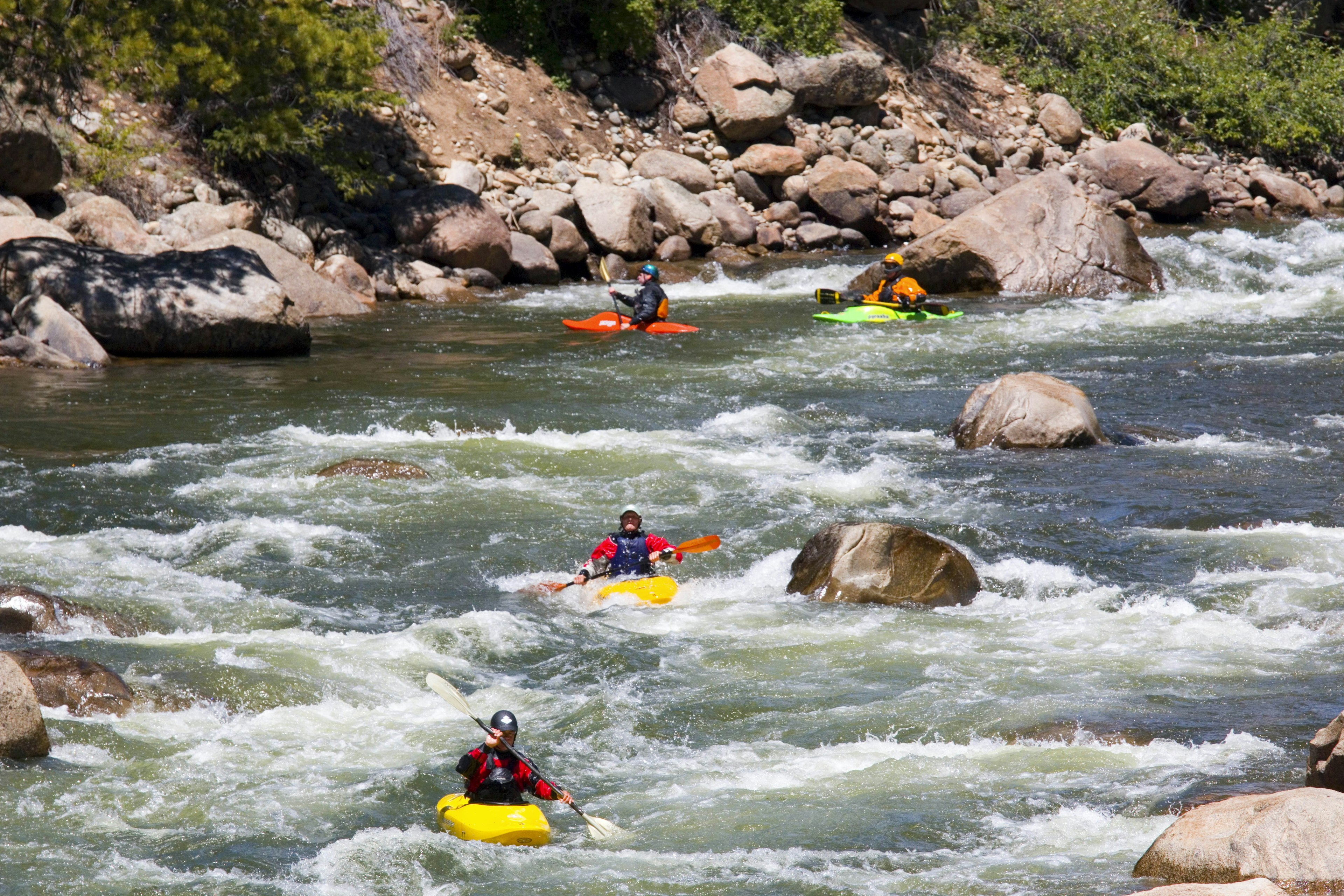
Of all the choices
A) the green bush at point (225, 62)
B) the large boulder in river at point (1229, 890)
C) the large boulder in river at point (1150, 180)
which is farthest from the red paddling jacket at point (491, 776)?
the large boulder in river at point (1150, 180)

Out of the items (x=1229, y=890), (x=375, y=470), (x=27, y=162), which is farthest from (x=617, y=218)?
(x=1229, y=890)

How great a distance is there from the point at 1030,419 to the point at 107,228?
36.3ft

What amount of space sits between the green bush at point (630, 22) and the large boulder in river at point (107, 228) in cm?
1004

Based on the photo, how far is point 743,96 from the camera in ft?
79.6

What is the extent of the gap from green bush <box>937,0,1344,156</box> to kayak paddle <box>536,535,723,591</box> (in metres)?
22.9

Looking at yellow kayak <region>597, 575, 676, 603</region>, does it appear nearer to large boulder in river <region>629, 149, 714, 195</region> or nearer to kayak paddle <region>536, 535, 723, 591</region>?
kayak paddle <region>536, 535, 723, 591</region>

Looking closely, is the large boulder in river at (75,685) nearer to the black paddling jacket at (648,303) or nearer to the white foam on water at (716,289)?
the black paddling jacket at (648,303)

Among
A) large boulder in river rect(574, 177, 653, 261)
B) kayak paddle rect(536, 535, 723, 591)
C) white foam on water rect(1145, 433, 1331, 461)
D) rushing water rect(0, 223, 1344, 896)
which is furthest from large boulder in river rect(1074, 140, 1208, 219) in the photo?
kayak paddle rect(536, 535, 723, 591)

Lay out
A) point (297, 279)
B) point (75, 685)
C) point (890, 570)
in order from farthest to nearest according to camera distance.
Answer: point (297, 279), point (890, 570), point (75, 685)

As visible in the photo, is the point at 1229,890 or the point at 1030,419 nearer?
the point at 1229,890

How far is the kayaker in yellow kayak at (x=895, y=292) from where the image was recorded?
684 inches

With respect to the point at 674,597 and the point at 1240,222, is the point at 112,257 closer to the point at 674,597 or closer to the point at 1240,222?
the point at 674,597

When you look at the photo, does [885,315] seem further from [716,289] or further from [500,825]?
[500,825]

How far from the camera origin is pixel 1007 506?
389 inches
